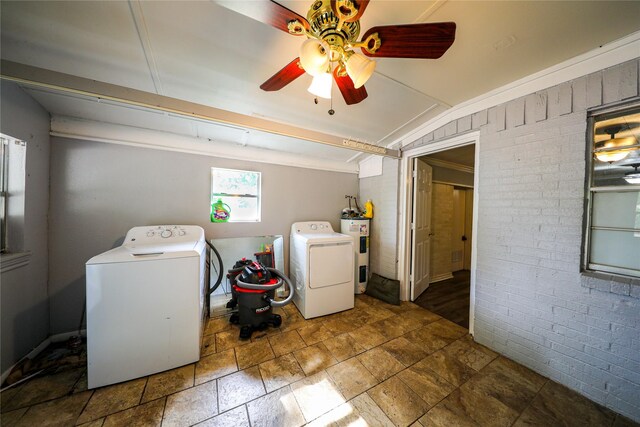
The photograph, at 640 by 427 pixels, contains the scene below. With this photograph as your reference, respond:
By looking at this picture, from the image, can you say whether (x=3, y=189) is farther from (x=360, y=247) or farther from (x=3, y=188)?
(x=360, y=247)

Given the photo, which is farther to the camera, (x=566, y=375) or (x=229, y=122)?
(x=229, y=122)

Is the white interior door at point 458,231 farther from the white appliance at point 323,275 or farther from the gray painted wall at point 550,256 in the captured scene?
the white appliance at point 323,275

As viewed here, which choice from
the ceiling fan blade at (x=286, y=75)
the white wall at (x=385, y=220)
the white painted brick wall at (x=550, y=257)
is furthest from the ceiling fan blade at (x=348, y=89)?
the white wall at (x=385, y=220)

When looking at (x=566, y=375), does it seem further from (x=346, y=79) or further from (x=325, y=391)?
(x=346, y=79)

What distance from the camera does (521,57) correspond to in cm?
154

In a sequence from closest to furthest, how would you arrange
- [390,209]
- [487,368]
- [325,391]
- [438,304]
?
[325,391]
[487,368]
[438,304]
[390,209]

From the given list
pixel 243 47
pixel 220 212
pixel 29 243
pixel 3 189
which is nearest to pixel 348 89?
pixel 243 47

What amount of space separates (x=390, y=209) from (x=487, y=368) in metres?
2.03

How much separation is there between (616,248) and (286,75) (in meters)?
2.66

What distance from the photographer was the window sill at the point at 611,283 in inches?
51.8

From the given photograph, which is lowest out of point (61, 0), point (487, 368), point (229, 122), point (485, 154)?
point (487, 368)

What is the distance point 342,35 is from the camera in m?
0.98

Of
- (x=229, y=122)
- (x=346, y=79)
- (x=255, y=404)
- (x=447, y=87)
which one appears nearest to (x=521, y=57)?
(x=447, y=87)

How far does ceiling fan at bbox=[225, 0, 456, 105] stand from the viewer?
0.88 meters
